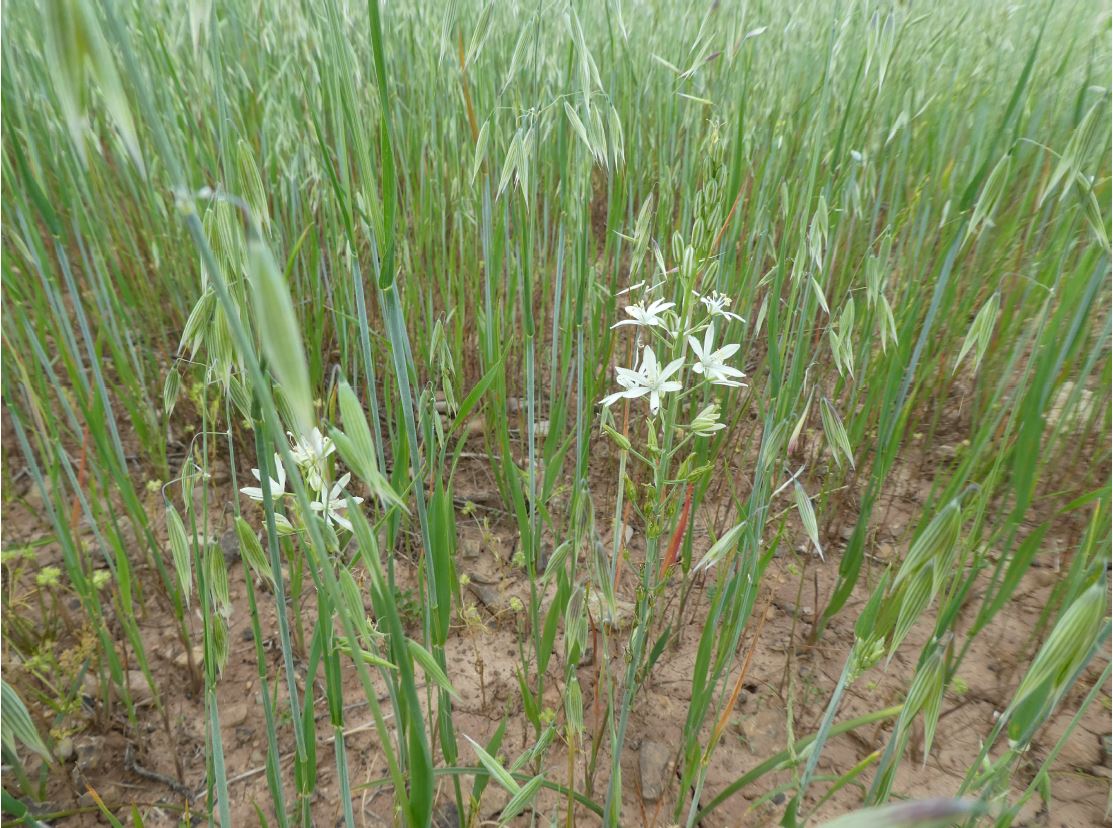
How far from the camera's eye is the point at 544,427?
1.67m

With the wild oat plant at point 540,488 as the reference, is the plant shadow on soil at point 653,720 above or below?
below

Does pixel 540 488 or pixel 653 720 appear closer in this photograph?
pixel 653 720

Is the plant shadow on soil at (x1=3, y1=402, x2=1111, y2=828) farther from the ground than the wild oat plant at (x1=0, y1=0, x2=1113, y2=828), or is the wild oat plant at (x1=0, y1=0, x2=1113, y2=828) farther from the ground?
the wild oat plant at (x1=0, y1=0, x2=1113, y2=828)

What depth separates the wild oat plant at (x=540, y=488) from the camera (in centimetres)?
60

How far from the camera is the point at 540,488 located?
1.33 meters

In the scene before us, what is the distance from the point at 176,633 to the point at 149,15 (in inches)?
66.0

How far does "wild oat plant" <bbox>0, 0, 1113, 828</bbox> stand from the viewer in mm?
596

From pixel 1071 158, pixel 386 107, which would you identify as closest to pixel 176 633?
pixel 386 107

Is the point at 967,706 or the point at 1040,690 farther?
the point at 967,706

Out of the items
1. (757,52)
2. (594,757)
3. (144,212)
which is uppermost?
(757,52)

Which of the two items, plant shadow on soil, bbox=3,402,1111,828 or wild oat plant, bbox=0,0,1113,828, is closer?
wild oat plant, bbox=0,0,1113,828

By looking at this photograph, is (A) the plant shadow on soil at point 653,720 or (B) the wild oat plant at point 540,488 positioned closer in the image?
(B) the wild oat plant at point 540,488

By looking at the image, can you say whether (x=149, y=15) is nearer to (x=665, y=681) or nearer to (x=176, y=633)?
(x=176, y=633)

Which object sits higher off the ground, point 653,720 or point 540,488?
point 540,488
